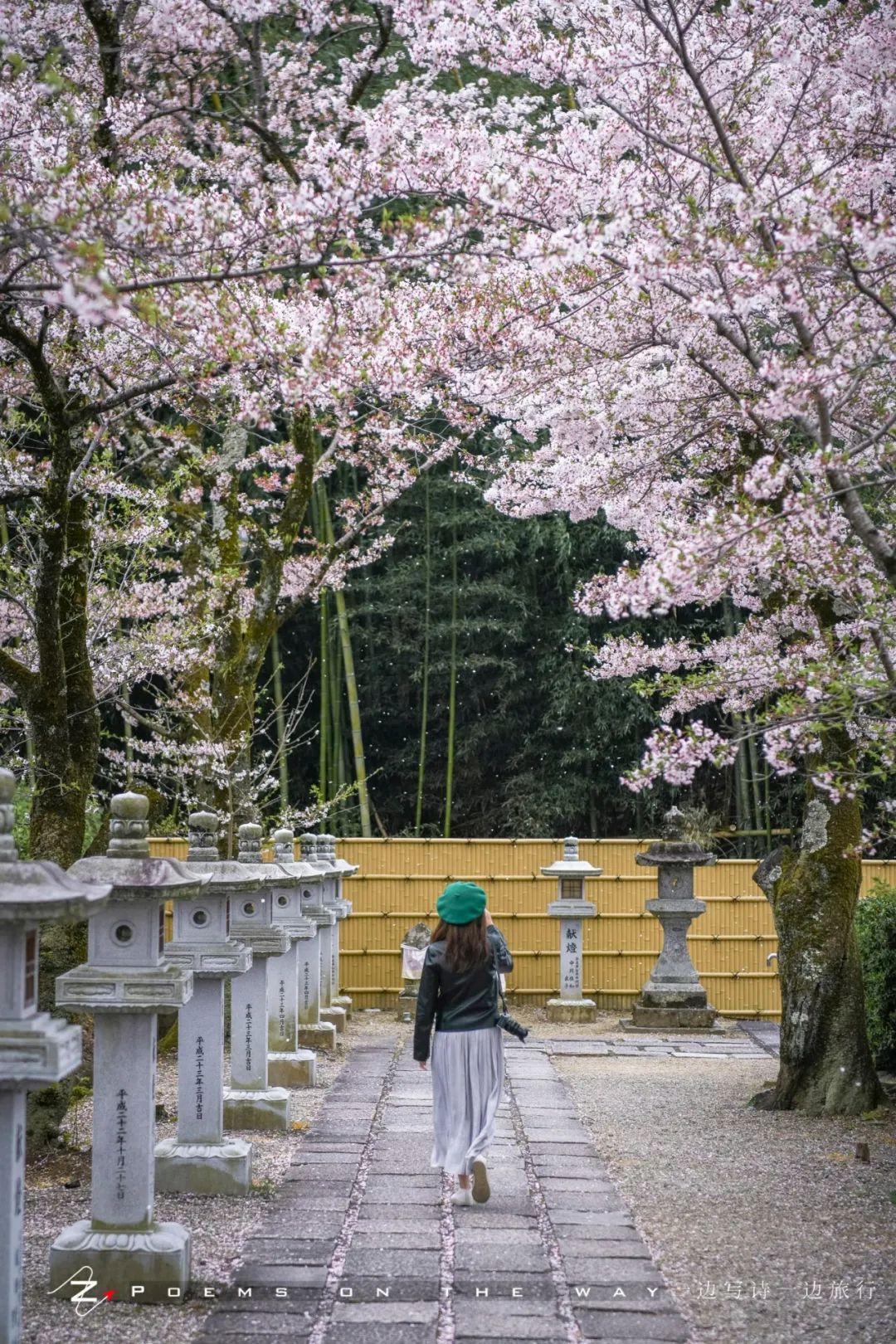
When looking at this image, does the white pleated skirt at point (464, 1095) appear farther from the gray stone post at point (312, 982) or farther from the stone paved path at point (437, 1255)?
the gray stone post at point (312, 982)

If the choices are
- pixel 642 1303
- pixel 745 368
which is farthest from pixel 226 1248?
pixel 745 368

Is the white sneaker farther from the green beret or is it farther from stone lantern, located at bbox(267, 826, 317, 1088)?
stone lantern, located at bbox(267, 826, 317, 1088)

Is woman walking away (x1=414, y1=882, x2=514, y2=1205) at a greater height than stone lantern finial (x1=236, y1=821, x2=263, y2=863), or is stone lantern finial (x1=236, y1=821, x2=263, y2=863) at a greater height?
stone lantern finial (x1=236, y1=821, x2=263, y2=863)

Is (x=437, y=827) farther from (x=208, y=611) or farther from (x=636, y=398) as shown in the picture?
(x=636, y=398)

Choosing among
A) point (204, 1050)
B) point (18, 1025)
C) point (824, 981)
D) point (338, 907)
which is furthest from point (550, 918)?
point (18, 1025)

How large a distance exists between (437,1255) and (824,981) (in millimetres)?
3593

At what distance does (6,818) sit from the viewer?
3.04 metres

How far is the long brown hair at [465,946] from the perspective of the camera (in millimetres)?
5188

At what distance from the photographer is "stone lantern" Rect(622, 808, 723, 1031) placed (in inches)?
460

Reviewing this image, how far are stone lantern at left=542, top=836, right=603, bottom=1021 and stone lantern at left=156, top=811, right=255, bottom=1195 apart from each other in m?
7.06

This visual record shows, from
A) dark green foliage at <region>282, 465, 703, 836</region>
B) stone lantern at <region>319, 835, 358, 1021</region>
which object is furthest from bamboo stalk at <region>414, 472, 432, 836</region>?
stone lantern at <region>319, 835, 358, 1021</region>

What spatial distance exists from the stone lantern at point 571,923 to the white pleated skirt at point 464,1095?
271 inches

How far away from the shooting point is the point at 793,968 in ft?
23.9
